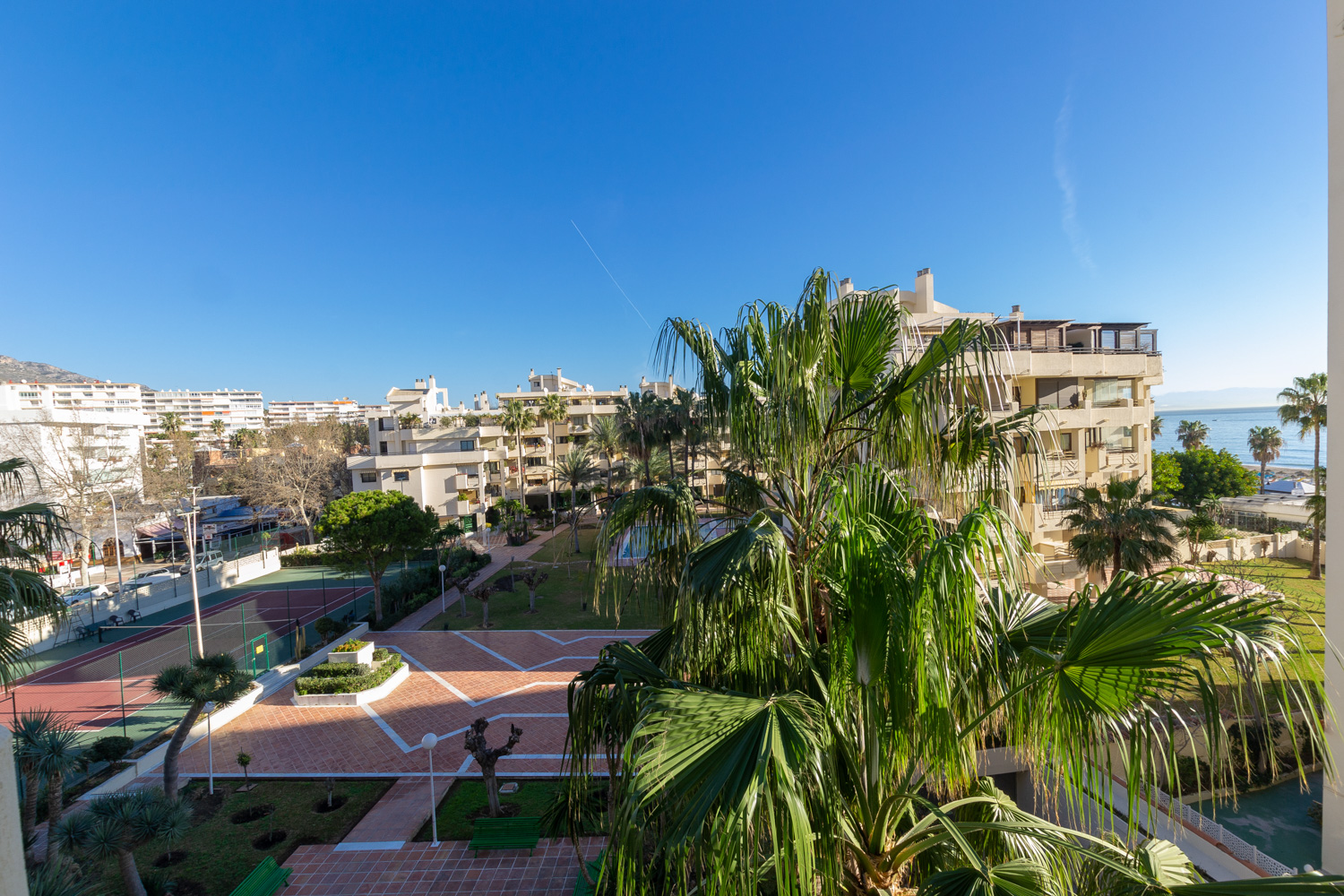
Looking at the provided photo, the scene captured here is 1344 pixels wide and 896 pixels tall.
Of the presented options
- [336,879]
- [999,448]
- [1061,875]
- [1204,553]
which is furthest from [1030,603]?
[1204,553]

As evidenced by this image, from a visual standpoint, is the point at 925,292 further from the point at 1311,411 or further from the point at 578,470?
the point at 578,470

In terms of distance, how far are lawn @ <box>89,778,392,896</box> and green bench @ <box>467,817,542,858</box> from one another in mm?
2629

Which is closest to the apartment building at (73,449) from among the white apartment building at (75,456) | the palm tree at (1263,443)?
the white apartment building at (75,456)

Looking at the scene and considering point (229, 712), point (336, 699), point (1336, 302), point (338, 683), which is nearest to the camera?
point (1336, 302)

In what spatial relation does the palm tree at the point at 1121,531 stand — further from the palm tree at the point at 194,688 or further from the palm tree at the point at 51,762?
the palm tree at the point at 51,762

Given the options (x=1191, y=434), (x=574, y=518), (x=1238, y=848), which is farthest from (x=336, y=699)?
(x=1191, y=434)

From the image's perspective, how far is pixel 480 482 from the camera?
44.2m

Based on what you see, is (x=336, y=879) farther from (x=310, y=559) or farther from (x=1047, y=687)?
(x=310, y=559)

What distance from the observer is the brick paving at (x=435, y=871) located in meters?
8.22

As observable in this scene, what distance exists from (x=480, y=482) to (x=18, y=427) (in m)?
24.7

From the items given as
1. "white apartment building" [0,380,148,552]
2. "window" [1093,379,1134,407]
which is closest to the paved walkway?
"window" [1093,379,1134,407]

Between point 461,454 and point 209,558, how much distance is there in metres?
16.0

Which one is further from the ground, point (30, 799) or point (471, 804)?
point (30, 799)

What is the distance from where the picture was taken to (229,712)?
560 inches
